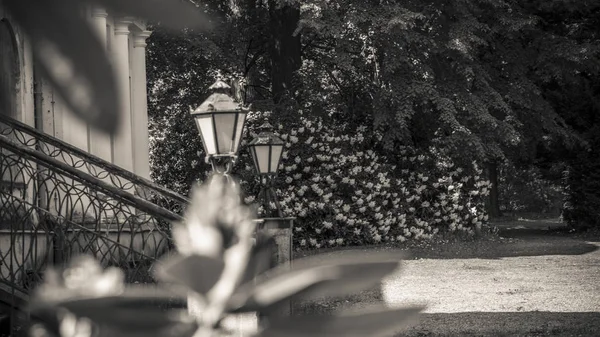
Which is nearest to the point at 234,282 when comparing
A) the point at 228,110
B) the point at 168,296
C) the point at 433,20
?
the point at 168,296

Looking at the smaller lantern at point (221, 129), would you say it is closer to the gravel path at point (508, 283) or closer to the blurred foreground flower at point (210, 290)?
the gravel path at point (508, 283)

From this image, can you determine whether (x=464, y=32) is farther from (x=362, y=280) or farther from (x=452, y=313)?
(x=362, y=280)

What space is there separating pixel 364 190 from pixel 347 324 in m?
18.4

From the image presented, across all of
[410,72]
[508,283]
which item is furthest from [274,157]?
[410,72]

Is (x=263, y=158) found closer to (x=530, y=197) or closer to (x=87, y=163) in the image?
(x=87, y=163)

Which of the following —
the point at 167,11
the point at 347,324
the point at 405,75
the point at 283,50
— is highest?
the point at 283,50

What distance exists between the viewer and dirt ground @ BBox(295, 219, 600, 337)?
30.1 feet

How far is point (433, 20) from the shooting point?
18750 millimetres

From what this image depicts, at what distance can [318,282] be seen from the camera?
0.91 feet

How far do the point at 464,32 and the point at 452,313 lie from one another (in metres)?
8.51

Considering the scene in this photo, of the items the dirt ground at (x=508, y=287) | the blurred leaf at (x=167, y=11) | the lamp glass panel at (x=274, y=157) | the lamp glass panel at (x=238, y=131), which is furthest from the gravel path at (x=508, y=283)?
the blurred leaf at (x=167, y=11)

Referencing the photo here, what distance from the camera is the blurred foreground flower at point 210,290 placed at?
0.26m

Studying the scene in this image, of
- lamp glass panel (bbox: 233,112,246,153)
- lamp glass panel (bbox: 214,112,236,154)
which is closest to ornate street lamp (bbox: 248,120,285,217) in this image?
lamp glass panel (bbox: 233,112,246,153)

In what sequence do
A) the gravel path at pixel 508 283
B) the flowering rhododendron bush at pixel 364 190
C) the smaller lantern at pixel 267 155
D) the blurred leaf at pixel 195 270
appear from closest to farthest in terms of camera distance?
the blurred leaf at pixel 195 270 < the smaller lantern at pixel 267 155 < the gravel path at pixel 508 283 < the flowering rhododendron bush at pixel 364 190
